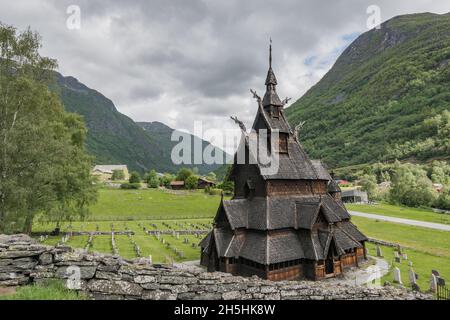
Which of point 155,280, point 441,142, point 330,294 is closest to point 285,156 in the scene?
point 330,294

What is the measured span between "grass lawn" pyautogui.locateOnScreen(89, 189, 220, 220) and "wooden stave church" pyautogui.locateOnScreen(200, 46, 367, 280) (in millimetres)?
41820

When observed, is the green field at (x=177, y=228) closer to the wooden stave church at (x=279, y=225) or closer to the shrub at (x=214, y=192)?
the wooden stave church at (x=279, y=225)

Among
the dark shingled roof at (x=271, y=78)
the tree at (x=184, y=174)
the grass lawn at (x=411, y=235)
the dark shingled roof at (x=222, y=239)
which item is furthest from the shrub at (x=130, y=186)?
the dark shingled roof at (x=222, y=239)

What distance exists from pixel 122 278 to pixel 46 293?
201 centimetres

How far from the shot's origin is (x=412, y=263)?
89.3 feet

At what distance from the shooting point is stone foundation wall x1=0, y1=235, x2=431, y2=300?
27.2ft

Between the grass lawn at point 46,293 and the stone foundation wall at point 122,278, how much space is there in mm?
230

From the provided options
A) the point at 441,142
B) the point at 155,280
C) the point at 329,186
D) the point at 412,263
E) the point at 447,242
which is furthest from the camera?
the point at 441,142

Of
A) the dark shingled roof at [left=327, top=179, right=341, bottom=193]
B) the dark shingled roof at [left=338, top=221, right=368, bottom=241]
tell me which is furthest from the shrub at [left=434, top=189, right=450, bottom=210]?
the dark shingled roof at [left=338, top=221, right=368, bottom=241]

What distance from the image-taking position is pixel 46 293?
7.35 m

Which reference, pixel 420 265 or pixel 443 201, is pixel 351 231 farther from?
pixel 443 201

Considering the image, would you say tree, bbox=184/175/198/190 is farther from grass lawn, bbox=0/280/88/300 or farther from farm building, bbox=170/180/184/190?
grass lawn, bbox=0/280/88/300
